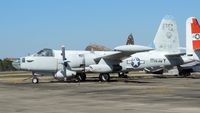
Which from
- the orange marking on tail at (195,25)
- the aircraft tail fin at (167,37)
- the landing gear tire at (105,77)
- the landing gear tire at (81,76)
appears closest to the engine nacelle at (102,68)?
the landing gear tire at (105,77)

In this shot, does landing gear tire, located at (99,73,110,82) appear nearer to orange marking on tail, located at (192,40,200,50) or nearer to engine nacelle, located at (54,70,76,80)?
engine nacelle, located at (54,70,76,80)

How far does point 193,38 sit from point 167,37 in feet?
8.90

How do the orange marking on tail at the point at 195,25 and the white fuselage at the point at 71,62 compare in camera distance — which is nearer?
the white fuselage at the point at 71,62

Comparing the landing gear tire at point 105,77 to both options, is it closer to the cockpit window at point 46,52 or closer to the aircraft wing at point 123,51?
the aircraft wing at point 123,51

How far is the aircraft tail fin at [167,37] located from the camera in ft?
148

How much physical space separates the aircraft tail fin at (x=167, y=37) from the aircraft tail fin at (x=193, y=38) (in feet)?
3.87

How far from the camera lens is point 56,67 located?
36250 millimetres

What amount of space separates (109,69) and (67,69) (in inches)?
140

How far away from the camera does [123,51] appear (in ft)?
114

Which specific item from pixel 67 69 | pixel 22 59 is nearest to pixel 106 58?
pixel 67 69

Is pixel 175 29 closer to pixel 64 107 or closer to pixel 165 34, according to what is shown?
pixel 165 34

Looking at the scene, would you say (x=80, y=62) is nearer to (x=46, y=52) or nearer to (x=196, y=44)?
(x=46, y=52)

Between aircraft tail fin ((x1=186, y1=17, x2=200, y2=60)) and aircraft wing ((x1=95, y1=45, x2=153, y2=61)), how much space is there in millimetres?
10257

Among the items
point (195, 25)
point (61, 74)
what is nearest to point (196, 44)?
point (195, 25)
